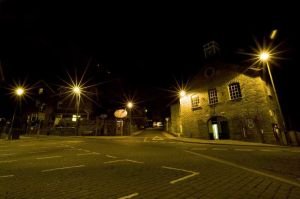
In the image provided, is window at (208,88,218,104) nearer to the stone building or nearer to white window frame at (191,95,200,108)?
the stone building

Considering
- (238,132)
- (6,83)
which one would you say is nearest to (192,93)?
(238,132)

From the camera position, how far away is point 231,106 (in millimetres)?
20828

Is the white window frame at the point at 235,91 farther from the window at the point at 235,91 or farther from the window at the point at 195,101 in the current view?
the window at the point at 195,101

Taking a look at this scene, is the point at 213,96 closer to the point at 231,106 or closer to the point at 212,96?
the point at 212,96

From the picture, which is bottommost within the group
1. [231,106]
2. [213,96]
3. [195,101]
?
[231,106]

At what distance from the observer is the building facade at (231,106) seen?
58.9 feet

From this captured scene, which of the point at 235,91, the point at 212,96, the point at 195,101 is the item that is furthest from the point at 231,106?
the point at 195,101

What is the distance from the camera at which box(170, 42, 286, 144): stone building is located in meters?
18.0

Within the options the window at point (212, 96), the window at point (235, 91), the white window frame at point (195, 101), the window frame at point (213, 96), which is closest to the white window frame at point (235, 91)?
the window at point (235, 91)

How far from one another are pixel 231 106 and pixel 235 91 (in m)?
2.02

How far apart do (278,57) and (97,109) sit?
3785cm

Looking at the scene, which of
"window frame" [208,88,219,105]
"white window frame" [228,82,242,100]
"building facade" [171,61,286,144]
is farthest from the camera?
"window frame" [208,88,219,105]

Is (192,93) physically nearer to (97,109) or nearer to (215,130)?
(215,130)

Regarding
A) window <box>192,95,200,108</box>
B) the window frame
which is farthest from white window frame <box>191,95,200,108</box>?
the window frame
